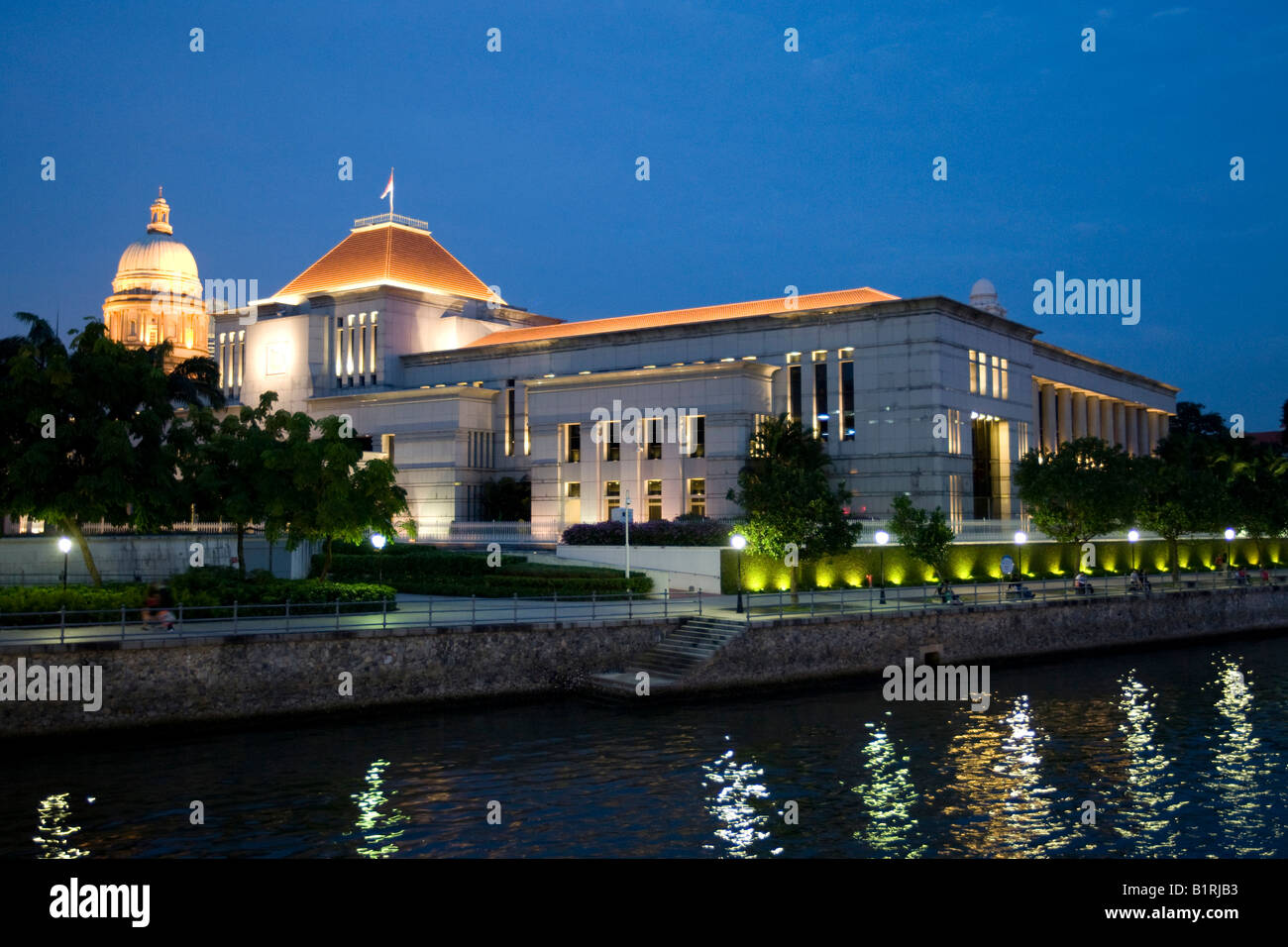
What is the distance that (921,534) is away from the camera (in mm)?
49031

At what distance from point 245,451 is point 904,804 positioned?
26500 mm

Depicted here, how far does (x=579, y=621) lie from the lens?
35.9 metres

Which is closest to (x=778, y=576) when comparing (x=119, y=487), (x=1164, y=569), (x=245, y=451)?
(x=245, y=451)

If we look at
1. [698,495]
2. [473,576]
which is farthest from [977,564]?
[473,576]

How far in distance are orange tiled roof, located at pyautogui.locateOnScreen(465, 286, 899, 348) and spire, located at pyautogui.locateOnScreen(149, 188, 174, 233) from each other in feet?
151

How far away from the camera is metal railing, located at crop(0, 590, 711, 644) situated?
29.7 meters

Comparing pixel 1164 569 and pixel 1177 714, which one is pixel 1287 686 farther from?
pixel 1164 569

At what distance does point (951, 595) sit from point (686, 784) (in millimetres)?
23321

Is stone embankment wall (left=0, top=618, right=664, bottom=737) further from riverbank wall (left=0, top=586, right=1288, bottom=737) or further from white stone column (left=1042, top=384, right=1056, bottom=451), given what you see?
white stone column (left=1042, top=384, right=1056, bottom=451)

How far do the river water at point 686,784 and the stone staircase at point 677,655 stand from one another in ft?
3.48

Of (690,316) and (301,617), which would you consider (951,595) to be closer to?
(301,617)

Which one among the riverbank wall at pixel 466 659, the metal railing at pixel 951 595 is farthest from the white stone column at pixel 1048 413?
the riverbank wall at pixel 466 659

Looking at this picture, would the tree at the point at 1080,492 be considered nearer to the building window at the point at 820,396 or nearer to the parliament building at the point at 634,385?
the parliament building at the point at 634,385

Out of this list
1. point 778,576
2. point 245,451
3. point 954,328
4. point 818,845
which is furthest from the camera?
point 954,328
